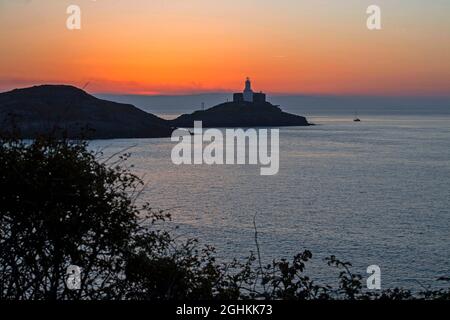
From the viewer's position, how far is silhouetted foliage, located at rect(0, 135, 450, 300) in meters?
7.33

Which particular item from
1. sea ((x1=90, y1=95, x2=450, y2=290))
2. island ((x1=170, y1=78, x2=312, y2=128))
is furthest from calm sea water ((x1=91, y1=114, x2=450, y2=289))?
island ((x1=170, y1=78, x2=312, y2=128))

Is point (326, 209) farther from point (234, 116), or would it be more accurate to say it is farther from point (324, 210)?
point (234, 116)

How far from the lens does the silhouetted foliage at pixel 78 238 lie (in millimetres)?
7332

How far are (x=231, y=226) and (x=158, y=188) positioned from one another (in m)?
18.8

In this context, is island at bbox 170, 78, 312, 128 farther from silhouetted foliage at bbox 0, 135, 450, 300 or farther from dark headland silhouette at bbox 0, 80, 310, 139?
silhouetted foliage at bbox 0, 135, 450, 300

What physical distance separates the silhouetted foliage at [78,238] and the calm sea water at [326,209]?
1.15 metres

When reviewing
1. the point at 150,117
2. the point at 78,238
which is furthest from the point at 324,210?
the point at 150,117

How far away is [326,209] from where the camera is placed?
41.1 metres

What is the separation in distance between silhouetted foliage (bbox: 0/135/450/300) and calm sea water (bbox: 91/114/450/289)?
1150mm

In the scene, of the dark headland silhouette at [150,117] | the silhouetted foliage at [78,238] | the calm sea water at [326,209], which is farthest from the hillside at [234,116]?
the silhouetted foliage at [78,238]

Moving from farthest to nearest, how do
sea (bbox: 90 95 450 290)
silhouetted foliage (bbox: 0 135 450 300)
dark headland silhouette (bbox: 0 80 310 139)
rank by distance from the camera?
dark headland silhouette (bbox: 0 80 310 139) → sea (bbox: 90 95 450 290) → silhouetted foliage (bbox: 0 135 450 300)
